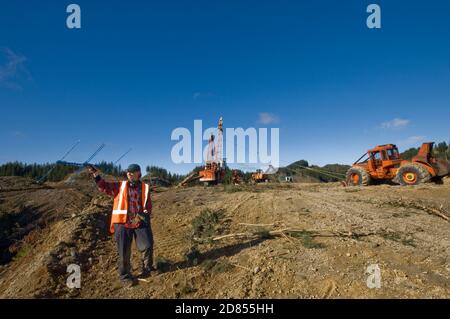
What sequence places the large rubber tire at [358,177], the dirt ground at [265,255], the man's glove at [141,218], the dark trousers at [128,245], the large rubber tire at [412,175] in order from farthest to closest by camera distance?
the large rubber tire at [358,177] < the large rubber tire at [412,175] < the man's glove at [141,218] < the dark trousers at [128,245] < the dirt ground at [265,255]

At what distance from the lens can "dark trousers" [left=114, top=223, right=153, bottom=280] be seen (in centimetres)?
478

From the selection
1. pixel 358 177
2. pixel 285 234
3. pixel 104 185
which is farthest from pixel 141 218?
pixel 358 177

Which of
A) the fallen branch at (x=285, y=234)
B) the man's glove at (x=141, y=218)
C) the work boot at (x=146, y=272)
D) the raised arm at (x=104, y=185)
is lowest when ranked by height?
the work boot at (x=146, y=272)

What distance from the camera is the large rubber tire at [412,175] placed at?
14.8 meters

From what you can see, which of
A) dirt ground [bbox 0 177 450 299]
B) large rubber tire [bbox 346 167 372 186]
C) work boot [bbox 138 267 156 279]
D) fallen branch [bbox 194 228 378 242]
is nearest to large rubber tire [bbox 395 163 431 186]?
large rubber tire [bbox 346 167 372 186]

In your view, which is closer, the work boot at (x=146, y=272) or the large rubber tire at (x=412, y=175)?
the work boot at (x=146, y=272)

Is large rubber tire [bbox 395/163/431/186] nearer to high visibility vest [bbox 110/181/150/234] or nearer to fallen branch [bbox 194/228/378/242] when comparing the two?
fallen branch [bbox 194/228/378/242]

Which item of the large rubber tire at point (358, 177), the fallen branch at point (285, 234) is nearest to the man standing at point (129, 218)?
the fallen branch at point (285, 234)

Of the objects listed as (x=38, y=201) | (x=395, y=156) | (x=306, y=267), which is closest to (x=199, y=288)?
(x=306, y=267)

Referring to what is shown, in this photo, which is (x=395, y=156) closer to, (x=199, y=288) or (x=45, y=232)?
(x=199, y=288)

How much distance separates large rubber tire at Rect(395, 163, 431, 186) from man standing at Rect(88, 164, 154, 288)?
15.8m

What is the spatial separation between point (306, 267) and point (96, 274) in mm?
4281

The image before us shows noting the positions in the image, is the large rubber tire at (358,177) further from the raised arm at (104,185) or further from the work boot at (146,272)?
the raised arm at (104,185)

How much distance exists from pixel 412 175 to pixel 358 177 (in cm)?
316
